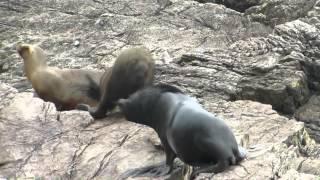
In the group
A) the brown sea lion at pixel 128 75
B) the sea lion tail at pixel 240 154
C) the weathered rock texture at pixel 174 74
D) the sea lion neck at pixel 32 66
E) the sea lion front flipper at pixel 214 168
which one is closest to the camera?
the sea lion front flipper at pixel 214 168

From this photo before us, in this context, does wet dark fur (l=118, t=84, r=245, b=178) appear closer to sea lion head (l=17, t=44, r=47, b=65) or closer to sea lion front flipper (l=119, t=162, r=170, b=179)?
sea lion front flipper (l=119, t=162, r=170, b=179)

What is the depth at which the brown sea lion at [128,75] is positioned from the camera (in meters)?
8.84

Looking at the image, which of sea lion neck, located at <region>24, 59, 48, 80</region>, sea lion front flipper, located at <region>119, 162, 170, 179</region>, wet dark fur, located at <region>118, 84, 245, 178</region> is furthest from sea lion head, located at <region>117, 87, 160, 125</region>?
sea lion neck, located at <region>24, 59, 48, 80</region>

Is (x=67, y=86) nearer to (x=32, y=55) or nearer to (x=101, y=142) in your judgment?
(x=32, y=55)

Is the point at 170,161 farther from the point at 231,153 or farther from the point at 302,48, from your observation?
the point at 302,48

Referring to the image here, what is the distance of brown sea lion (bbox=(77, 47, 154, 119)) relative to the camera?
8.84 metres

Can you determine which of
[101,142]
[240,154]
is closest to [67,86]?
[101,142]

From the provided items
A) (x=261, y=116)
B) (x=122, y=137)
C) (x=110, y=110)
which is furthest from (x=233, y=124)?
(x=110, y=110)

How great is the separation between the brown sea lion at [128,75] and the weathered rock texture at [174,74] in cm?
59

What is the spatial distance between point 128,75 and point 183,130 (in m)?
2.53

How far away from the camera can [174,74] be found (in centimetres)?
1050

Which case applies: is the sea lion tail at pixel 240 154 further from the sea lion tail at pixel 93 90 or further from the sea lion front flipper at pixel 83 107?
the sea lion tail at pixel 93 90

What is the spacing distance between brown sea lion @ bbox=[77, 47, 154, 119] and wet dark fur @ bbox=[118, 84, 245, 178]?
2.03m

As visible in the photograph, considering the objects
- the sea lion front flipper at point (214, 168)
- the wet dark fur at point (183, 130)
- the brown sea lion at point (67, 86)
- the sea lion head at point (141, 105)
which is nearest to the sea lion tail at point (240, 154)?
the wet dark fur at point (183, 130)
